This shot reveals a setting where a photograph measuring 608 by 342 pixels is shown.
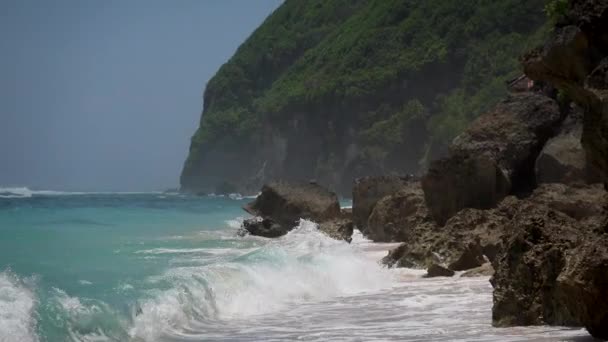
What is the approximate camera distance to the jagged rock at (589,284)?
21.7 feet

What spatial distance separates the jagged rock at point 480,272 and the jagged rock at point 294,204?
43.2 ft

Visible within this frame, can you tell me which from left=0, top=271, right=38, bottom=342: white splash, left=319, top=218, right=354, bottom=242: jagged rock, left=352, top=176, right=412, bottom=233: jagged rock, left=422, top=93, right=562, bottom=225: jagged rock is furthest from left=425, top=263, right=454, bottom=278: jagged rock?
left=352, top=176, right=412, bottom=233: jagged rock

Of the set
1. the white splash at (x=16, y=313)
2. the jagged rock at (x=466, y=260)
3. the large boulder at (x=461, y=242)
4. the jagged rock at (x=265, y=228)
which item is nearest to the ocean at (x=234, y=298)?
the white splash at (x=16, y=313)

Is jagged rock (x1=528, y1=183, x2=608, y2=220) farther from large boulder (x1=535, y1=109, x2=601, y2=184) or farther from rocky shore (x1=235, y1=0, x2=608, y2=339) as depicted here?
large boulder (x1=535, y1=109, x2=601, y2=184)

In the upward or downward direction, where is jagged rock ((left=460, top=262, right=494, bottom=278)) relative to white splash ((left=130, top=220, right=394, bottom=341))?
upward

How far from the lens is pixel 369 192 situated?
26.2 meters

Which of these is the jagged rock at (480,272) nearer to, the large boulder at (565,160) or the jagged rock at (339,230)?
the large boulder at (565,160)

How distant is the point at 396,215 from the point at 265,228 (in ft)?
17.2

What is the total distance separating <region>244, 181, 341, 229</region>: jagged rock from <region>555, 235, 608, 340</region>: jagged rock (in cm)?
1935

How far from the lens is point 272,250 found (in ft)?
56.9

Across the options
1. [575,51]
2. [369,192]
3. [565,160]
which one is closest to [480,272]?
[575,51]

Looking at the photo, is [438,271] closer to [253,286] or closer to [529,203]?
[529,203]

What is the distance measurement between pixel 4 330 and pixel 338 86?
266ft

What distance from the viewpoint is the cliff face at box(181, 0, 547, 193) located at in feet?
247
